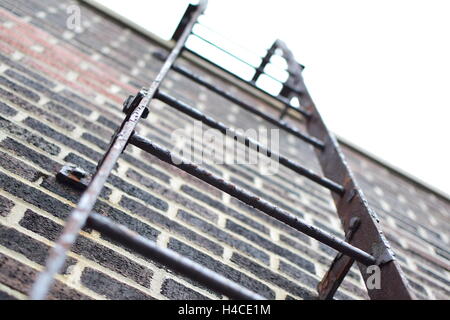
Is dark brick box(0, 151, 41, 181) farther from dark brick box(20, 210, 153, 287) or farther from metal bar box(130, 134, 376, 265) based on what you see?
metal bar box(130, 134, 376, 265)

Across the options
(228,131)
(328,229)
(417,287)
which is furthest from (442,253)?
(228,131)

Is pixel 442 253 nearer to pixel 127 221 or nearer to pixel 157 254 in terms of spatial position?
pixel 127 221

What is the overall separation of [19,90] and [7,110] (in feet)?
0.66

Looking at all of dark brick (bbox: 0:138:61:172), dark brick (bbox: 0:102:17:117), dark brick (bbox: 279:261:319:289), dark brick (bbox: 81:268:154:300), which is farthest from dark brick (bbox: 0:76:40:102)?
dark brick (bbox: 279:261:319:289)

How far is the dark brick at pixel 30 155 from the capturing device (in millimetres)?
1398

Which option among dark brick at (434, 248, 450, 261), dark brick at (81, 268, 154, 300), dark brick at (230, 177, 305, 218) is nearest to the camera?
dark brick at (81, 268, 154, 300)

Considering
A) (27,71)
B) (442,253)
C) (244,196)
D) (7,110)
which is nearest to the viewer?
(244,196)

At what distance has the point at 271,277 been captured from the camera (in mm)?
1571

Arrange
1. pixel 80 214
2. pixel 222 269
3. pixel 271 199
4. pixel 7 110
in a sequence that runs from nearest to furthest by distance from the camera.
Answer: pixel 80 214
pixel 222 269
pixel 7 110
pixel 271 199

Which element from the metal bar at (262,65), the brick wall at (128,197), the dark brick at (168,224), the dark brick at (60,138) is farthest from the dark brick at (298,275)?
the metal bar at (262,65)

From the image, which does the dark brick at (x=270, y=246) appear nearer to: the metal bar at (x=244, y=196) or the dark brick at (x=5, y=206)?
the metal bar at (x=244, y=196)

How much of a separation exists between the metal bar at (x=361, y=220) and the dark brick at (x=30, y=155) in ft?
3.66

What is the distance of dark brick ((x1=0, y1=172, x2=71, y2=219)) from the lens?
1244mm

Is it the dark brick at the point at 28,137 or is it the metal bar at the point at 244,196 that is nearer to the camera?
the metal bar at the point at 244,196
